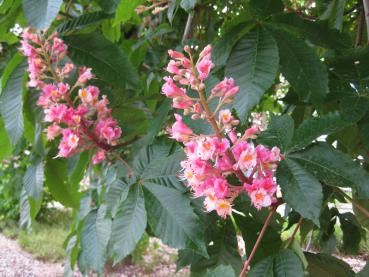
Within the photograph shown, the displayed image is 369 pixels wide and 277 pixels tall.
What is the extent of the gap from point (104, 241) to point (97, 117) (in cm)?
36

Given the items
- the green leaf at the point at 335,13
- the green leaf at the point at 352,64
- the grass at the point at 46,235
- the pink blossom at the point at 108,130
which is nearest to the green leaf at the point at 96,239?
the pink blossom at the point at 108,130

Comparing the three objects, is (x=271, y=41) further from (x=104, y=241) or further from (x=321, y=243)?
(x=321, y=243)

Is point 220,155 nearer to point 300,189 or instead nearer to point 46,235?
point 300,189

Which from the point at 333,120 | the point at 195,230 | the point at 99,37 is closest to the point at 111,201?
the point at 195,230

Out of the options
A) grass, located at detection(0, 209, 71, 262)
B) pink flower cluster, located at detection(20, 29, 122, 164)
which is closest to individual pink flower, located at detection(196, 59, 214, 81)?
pink flower cluster, located at detection(20, 29, 122, 164)

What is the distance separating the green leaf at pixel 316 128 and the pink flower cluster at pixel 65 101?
56 cm

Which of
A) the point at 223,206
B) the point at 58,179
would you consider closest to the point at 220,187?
the point at 223,206

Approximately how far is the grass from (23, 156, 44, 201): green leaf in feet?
11.7

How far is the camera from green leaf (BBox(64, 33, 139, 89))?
108 cm

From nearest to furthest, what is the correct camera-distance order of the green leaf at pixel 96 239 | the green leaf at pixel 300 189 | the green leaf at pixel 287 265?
the green leaf at pixel 300 189, the green leaf at pixel 287 265, the green leaf at pixel 96 239

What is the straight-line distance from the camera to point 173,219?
0.84 m

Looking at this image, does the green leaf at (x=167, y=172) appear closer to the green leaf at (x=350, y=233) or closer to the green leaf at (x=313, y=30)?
the green leaf at (x=313, y=30)

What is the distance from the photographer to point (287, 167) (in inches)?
27.7

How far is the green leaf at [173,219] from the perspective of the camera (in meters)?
0.82
